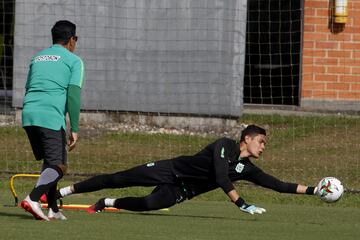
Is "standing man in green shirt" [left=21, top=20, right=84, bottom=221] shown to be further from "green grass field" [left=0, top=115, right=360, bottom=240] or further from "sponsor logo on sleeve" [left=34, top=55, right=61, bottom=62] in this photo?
"green grass field" [left=0, top=115, right=360, bottom=240]

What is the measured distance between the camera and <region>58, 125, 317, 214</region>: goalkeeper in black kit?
1107 cm

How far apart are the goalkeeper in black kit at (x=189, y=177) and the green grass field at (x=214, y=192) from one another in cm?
18

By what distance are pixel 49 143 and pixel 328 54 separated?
9.89 meters

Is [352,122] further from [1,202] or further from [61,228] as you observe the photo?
[61,228]

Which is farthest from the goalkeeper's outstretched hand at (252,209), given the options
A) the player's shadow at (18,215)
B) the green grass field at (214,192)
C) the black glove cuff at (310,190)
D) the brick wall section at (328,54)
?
the brick wall section at (328,54)

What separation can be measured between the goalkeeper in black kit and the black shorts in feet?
2.57

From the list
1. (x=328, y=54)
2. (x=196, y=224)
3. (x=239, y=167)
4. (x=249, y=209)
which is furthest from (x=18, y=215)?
(x=328, y=54)

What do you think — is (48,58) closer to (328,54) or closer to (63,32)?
(63,32)

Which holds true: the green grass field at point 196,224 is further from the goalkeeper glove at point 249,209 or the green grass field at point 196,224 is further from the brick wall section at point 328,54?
the brick wall section at point 328,54

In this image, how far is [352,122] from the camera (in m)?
18.7

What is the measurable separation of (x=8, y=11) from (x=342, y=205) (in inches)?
327

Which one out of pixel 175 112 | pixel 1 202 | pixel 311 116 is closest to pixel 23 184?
pixel 1 202

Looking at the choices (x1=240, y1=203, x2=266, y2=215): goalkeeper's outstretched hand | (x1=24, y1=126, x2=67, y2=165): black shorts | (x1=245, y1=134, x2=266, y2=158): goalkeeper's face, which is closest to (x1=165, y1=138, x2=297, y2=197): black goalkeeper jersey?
(x1=245, y1=134, x2=266, y2=158): goalkeeper's face

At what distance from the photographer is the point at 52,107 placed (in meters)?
10.5
